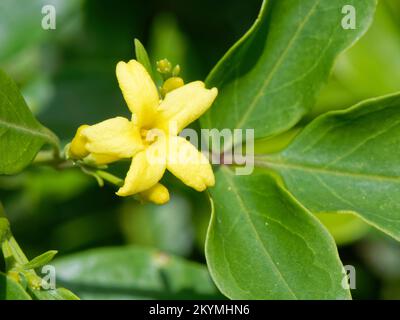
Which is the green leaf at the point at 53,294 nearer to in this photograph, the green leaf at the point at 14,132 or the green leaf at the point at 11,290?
the green leaf at the point at 11,290

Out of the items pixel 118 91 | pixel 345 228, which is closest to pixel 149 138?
pixel 345 228

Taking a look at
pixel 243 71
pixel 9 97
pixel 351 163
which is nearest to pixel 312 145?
pixel 351 163

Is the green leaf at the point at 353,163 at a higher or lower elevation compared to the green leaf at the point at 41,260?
higher

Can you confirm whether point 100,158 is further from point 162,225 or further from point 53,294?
point 162,225

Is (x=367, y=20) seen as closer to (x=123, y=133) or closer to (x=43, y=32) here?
(x=123, y=133)

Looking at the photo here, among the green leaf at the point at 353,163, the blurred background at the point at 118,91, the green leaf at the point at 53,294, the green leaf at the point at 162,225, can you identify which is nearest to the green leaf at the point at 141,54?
the green leaf at the point at 353,163
